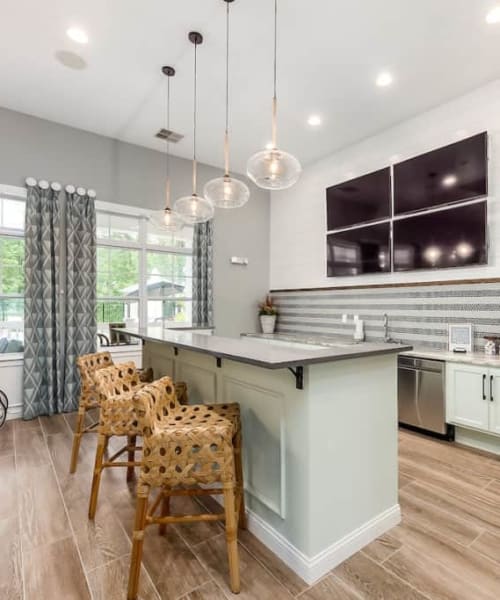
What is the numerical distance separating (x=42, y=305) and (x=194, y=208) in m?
2.35

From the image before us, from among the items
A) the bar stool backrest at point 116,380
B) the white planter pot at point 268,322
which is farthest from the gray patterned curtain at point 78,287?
the white planter pot at point 268,322

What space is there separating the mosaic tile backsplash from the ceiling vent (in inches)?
115

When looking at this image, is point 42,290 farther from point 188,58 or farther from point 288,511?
point 288,511

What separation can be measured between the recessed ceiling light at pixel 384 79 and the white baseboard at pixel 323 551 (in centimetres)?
Result: 366

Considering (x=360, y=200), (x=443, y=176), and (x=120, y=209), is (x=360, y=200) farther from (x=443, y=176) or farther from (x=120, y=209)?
(x=120, y=209)

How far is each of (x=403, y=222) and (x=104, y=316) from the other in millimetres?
4060

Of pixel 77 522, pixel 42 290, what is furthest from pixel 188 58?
pixel 77 522

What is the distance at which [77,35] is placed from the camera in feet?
9.42

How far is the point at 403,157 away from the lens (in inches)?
164

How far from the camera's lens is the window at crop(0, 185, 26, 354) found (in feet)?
13.4

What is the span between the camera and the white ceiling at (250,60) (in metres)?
2.63

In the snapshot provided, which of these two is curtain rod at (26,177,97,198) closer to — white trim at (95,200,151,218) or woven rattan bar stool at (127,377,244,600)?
white trim at (95,200,151,218)

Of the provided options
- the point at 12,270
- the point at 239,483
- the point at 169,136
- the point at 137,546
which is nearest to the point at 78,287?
the point at 12,270

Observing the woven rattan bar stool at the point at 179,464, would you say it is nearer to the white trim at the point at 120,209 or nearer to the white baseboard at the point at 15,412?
the white baseboard at the point at 15,412
